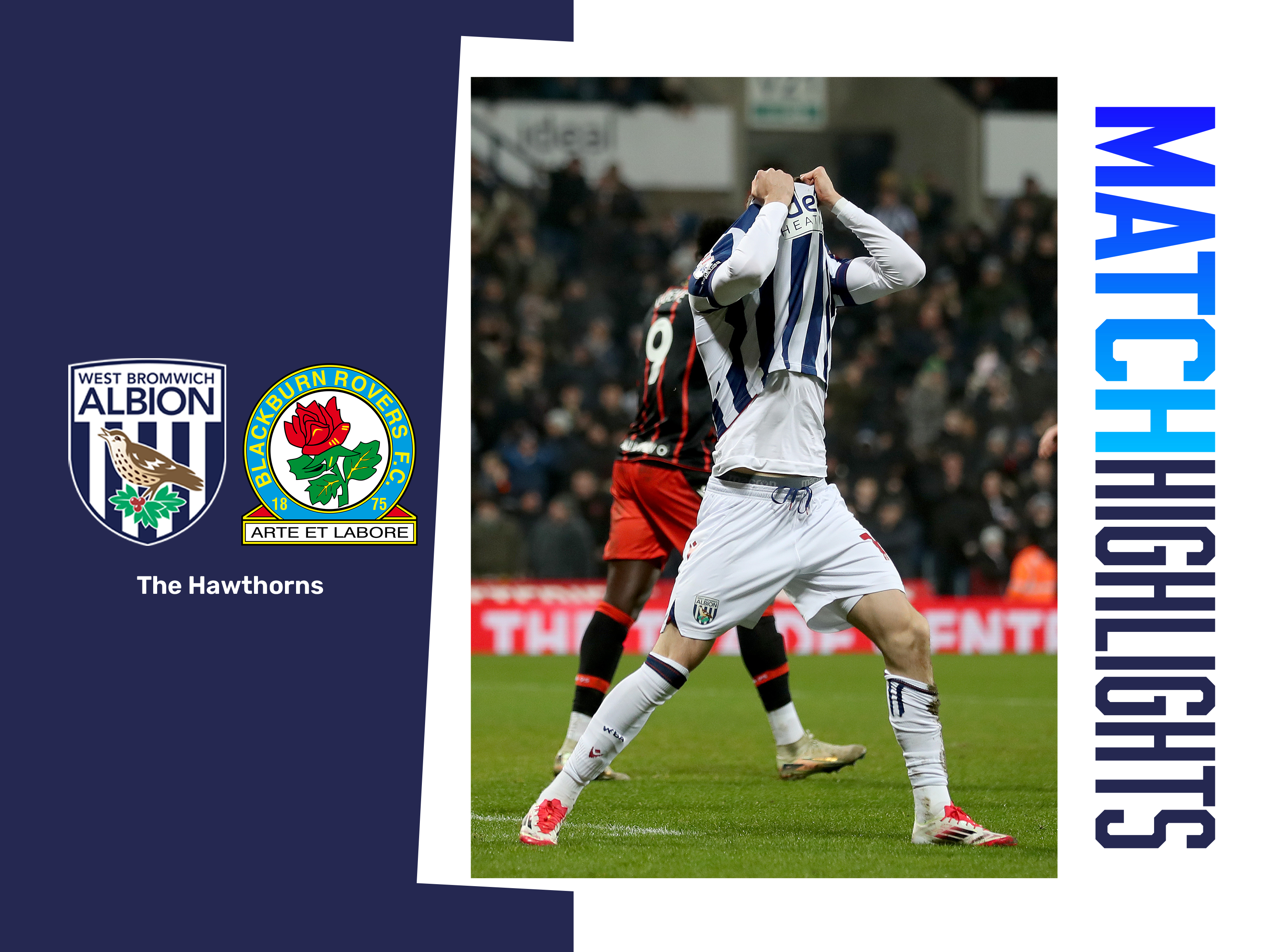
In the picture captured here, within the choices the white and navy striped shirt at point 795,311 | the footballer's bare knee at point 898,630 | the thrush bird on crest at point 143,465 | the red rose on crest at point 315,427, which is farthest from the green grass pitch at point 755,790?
the thrush bird on crest at point 143,465

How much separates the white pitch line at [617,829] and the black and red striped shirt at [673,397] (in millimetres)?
2038

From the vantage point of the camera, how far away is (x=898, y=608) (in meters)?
5.41

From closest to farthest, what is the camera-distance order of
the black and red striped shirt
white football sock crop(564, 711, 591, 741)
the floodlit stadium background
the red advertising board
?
white football sock crop(564, 711, 591, 741), the black and red striped shirt, the red advertising board, the floodlit stadium background

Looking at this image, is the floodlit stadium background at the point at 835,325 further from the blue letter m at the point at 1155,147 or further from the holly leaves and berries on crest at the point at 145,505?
the holly leaves and berries on crest at the point at 145,505

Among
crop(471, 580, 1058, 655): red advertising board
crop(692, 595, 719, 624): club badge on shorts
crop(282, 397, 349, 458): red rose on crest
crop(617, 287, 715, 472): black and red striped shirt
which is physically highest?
crop(617, 287, 715, 472): black and red striped shirt

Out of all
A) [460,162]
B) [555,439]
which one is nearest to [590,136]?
[555,439]

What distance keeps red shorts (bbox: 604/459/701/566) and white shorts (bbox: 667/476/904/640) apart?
5.36ft

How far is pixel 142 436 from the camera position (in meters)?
5.20

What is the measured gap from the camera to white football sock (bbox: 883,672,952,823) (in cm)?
543

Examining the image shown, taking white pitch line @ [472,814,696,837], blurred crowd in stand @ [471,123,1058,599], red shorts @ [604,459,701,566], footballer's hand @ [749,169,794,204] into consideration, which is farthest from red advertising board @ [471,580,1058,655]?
footballer's hand @ [749,169,794,204]

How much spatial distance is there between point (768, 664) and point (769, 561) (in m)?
1.73

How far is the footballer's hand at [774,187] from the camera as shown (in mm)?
5316

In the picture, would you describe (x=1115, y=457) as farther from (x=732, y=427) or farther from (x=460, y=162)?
(x=460, y=162)

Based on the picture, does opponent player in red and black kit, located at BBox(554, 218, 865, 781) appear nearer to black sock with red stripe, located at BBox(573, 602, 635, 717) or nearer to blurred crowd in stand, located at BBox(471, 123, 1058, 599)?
black sock with red stripe, located at BBox(573, 602, 635, 717)
